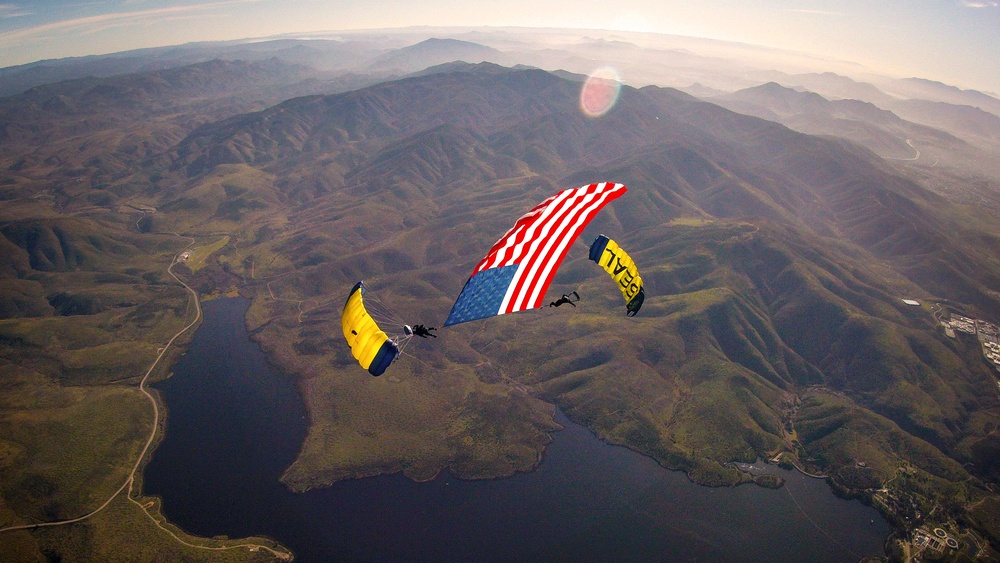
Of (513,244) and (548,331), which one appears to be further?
(548,331)

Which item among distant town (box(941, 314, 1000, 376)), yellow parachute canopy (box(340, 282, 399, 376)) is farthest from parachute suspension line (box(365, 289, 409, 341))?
distant town (box(941, 314, 1000, 376))

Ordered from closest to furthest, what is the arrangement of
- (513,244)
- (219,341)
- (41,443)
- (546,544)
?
(513,244)
(546,544)
(41,443)
(219,341)

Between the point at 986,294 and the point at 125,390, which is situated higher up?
the point at 986,294

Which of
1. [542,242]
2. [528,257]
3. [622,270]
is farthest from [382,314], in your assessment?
[528,257]

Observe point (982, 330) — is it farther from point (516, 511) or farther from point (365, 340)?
point (365, 340)

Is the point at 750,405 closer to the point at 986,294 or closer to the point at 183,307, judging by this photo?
the point at 986,294

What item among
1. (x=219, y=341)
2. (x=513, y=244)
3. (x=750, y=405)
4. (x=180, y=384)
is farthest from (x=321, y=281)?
(x=513, y=244)
